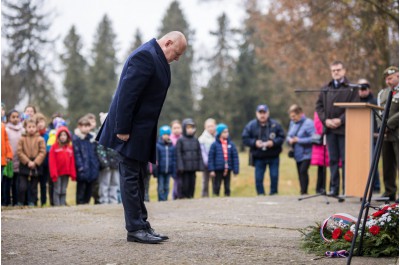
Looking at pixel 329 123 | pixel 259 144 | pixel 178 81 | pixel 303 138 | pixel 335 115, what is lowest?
pixel 259 144

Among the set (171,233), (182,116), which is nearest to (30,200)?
(171,233)

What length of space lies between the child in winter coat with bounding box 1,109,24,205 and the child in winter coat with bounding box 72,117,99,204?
1097mm

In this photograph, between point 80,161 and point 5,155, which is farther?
point 80,161

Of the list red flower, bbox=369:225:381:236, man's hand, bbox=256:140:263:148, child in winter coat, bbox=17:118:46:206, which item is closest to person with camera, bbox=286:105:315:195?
man's hand, bbox=256:140:263:148

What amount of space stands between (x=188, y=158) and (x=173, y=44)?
865cm

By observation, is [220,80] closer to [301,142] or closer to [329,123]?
[301,142]

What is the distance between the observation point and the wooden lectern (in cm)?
1054

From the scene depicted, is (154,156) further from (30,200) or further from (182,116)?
(182,116)

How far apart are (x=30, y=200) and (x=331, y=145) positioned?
5.94m

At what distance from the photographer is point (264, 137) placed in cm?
1495

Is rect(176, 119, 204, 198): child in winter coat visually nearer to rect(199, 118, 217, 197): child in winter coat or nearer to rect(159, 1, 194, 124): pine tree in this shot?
rect(199, 118, 217, 197): child in winter coat

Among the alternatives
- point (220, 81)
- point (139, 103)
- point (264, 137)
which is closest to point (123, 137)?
point (139, 103)

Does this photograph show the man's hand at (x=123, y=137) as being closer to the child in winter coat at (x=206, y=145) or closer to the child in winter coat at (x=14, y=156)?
the child in winter coat at (x=14, y=156)

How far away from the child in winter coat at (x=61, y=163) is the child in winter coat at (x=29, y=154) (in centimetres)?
24
